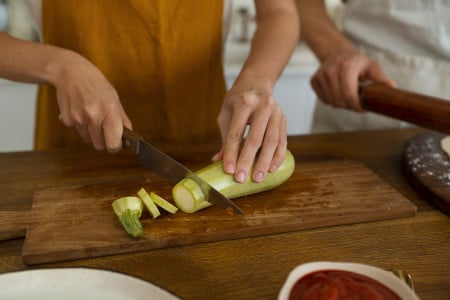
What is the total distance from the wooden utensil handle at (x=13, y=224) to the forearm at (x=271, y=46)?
2.26 ft

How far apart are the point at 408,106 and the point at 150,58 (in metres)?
0.81

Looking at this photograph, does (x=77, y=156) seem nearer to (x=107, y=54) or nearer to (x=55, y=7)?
(x=107, y=54)

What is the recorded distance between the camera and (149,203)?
116 centimetres

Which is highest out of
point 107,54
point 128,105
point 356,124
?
point 107,54

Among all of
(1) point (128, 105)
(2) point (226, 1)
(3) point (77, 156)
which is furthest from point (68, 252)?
(2) point (226, 1)

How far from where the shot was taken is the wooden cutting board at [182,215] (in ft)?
3.46

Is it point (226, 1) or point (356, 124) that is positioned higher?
point (226, 1)

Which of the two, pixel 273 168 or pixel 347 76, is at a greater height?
pixel 347 76

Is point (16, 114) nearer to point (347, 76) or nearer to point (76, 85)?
point (76, 85)

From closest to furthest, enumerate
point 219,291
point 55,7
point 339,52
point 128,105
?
point 219,291 < point 55,7 < point 128,105 < point 339,52

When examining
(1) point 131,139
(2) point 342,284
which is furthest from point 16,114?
(2) point 342,284

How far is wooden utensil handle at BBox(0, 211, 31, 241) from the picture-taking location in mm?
1090

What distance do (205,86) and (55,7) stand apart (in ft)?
1.77

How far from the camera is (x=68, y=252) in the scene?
103cm
